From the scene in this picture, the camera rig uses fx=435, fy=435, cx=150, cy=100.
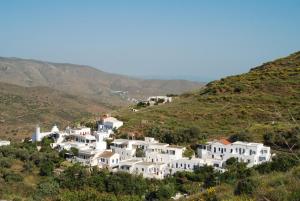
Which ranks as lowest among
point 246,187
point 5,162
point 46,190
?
point 46,190

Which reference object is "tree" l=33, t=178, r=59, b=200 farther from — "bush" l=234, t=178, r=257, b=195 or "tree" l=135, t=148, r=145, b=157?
"bush" l=234, t=178, r=257, b=195

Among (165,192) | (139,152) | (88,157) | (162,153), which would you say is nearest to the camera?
(165,192)

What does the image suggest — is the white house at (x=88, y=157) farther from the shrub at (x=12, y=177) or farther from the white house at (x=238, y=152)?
the white house at (x=238, y=152)

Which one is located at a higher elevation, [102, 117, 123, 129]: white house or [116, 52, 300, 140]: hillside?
[116, 52, 300, 140]: hillside

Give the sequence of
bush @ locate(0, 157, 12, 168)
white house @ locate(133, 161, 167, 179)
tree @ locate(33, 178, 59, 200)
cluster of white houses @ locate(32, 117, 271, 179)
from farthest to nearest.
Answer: bush @ locate(0, 157, 12, 168)
cluster of white houses @ locate(32, 117, 271, 179)
white house @ locate(133, 161, 167, 179)
tree @ locate(33, 178, 59, 200)

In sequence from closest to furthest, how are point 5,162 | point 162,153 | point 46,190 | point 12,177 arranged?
point 46,190 < point 12,177 < point 5,162 < point 162,153

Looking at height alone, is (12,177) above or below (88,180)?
below

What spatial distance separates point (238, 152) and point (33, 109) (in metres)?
60.2

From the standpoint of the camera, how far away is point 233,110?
39.1 m

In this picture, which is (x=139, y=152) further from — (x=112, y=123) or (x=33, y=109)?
(x=33, y=109)

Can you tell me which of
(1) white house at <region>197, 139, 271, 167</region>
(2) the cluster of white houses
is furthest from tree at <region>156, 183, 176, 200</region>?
(1) white house at <region>197, 139, 271, 167</region>

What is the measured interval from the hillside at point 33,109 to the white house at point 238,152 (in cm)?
3332

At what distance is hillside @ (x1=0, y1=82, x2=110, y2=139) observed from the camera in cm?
6687

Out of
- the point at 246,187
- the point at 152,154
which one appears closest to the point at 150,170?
the point at 152,154
